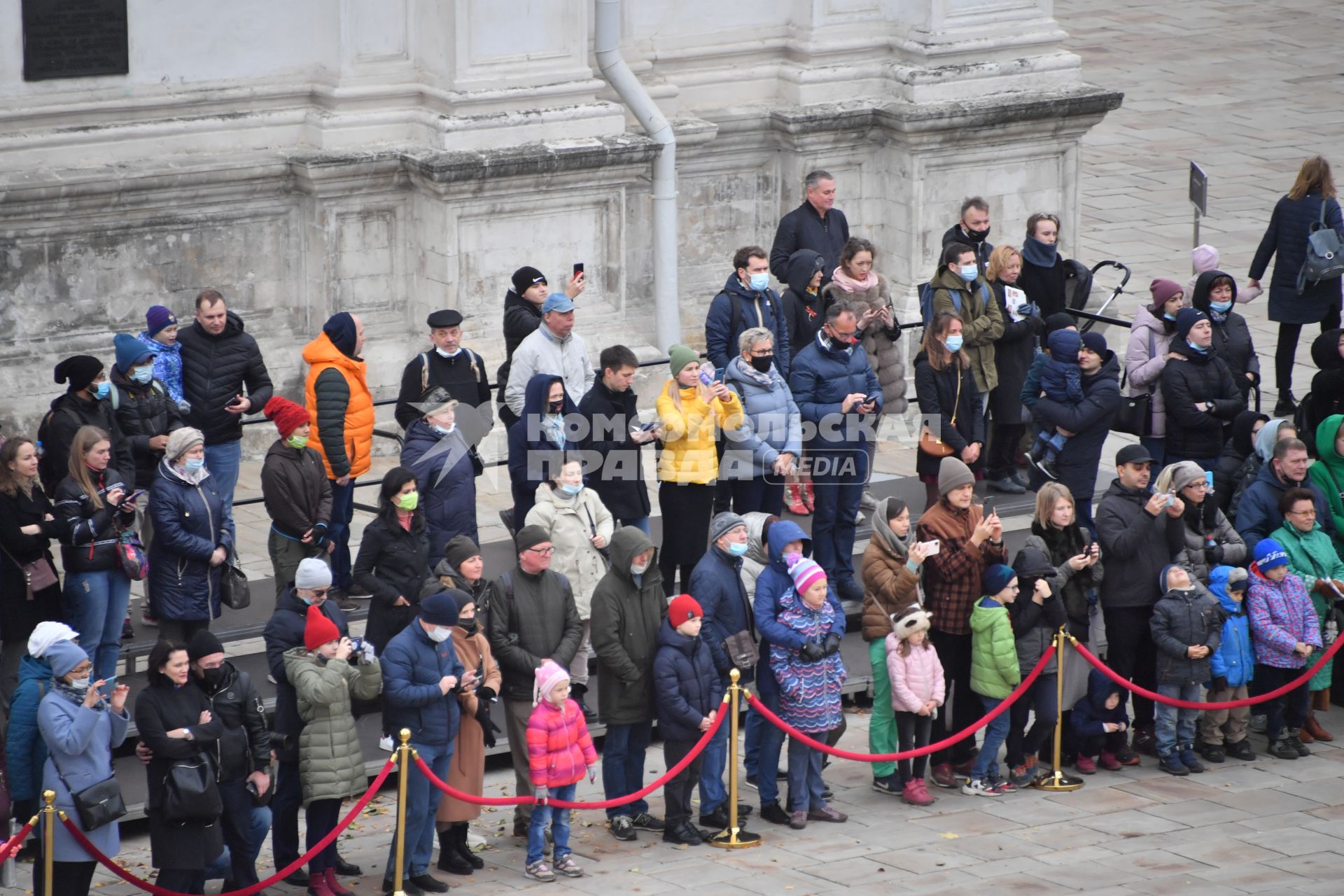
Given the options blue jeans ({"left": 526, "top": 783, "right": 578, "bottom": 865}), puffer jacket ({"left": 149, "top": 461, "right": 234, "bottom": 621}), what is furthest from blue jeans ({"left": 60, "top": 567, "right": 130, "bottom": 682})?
blue jeans ({"left": 526, "top": 783, "right": 578, "bottom": 865})

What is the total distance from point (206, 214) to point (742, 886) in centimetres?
695

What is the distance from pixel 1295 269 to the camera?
56.0 ft

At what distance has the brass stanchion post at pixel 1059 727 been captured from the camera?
12.3 m

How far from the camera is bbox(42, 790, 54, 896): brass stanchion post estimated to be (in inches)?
396

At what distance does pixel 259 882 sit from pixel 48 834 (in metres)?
1.13

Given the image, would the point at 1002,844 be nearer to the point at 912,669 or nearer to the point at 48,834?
the point at 912,669

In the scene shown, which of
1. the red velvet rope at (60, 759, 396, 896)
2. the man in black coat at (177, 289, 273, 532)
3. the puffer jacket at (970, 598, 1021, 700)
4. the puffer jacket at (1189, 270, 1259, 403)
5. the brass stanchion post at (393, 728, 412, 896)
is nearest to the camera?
the red velvet rope at (60, 759, 396, 896)

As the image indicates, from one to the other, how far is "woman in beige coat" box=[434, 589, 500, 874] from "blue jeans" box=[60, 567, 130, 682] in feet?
5.61

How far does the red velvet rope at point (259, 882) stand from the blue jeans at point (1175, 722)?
4.29 meters

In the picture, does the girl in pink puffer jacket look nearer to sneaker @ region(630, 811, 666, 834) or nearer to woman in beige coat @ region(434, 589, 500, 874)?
sneaker @ region(630, 811, 666, 834)

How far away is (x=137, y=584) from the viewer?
13.9 metres

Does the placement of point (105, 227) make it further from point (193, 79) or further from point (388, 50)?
point (388, 50)

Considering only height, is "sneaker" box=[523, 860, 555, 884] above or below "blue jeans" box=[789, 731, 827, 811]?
below

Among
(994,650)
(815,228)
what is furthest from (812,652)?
(815,228)
